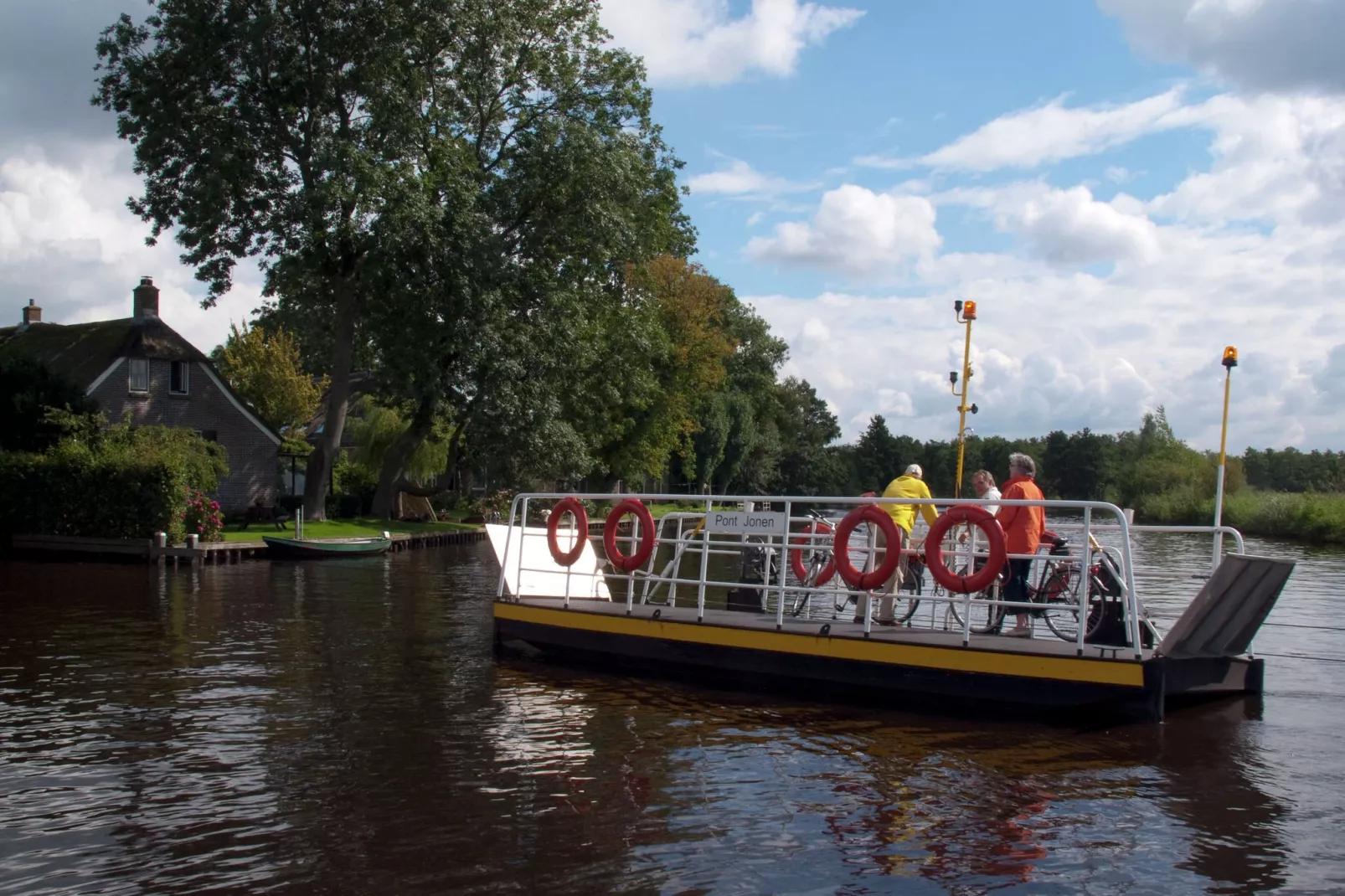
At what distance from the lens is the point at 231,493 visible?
4509 cm

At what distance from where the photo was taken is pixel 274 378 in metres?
61.8

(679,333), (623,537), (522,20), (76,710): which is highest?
(522,20)

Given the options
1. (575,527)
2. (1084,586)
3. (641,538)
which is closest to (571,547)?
(575,527)

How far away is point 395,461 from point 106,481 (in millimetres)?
14007

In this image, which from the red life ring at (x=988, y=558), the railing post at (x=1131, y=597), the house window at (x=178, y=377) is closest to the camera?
the railing post at (x=1131, y=597)

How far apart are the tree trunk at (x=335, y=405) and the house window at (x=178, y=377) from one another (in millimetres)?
7944

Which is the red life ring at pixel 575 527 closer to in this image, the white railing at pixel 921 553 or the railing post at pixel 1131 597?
the white railing at pixel 921 553

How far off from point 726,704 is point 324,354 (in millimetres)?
35593

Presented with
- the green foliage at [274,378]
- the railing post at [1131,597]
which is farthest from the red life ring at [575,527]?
the green foliage at [274,378]

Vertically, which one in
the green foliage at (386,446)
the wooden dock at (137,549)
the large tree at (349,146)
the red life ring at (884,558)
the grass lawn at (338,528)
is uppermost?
the large tree at (349,146)

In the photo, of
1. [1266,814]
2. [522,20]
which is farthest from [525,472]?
[1266,814]

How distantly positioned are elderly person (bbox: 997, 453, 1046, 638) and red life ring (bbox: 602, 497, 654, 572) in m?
3.85

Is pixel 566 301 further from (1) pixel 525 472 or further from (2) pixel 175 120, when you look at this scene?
(2) pixel 175 120

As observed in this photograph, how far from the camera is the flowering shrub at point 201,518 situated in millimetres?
30484
